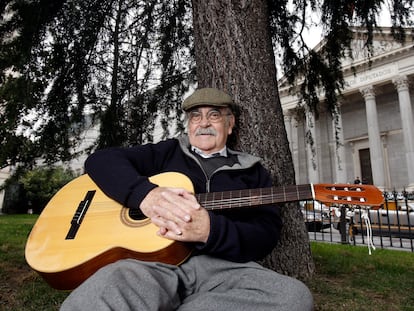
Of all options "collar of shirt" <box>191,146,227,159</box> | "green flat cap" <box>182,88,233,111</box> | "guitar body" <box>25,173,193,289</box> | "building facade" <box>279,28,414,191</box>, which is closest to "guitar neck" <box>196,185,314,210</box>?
"guitar body" <box>25,173,193,289</box>

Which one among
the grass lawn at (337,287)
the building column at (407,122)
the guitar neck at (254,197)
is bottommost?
the grass lawn at (337,287)

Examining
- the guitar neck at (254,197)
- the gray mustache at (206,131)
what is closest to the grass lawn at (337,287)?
the guitar neck at (254,197)

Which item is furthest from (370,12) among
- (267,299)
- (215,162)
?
(267,299)

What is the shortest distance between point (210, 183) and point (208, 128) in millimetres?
429

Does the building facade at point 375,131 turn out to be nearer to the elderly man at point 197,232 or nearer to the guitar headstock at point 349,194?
the elderly man at point 197,232

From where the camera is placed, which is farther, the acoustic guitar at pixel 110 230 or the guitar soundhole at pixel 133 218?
the guitar soundhole at pixel 133 218

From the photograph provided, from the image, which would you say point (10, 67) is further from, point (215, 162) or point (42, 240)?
point (215, 162)

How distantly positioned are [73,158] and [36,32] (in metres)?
1.43

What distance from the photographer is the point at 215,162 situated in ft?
6.66

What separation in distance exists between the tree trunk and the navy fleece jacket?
2.19ft

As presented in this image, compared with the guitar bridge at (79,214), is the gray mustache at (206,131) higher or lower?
higher

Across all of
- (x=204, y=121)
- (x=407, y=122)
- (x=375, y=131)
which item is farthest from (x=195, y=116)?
(x=375, y=131)

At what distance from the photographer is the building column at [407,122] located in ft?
72.9

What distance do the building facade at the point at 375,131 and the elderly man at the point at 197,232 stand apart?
19.1m
